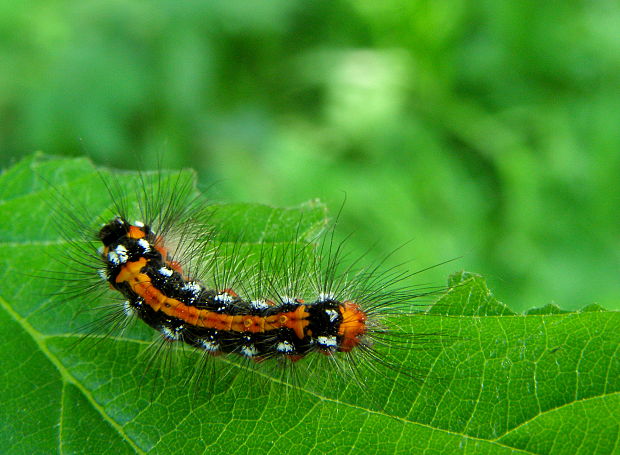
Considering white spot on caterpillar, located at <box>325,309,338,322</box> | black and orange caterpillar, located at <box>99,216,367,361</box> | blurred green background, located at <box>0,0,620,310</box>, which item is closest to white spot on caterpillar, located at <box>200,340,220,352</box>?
black and orange caterpillar, located at <box>99,216,367,361</box>

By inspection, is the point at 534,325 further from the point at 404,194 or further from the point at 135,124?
the point at 135,124

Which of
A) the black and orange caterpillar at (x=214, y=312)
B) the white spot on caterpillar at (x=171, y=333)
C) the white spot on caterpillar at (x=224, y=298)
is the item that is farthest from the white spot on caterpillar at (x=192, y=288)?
the white spot on caterpillar at (x=171, y=333)

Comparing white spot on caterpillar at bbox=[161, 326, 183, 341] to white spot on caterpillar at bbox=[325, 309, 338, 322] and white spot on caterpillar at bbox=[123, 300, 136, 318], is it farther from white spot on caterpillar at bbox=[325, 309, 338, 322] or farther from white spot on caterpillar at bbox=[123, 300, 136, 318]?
white spot on caterpillar at bbox=[325, 309, 338, 322]

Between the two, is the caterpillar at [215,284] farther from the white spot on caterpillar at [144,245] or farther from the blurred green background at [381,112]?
the blurred green background at [381,112]

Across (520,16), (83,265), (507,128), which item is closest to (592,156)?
(507,128)

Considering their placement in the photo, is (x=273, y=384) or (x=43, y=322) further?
(x=43, y=322)

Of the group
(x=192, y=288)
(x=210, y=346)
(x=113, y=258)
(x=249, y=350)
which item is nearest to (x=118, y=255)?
(x=113, y=258)

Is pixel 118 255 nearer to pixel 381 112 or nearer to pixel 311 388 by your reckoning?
pixel 311 388
